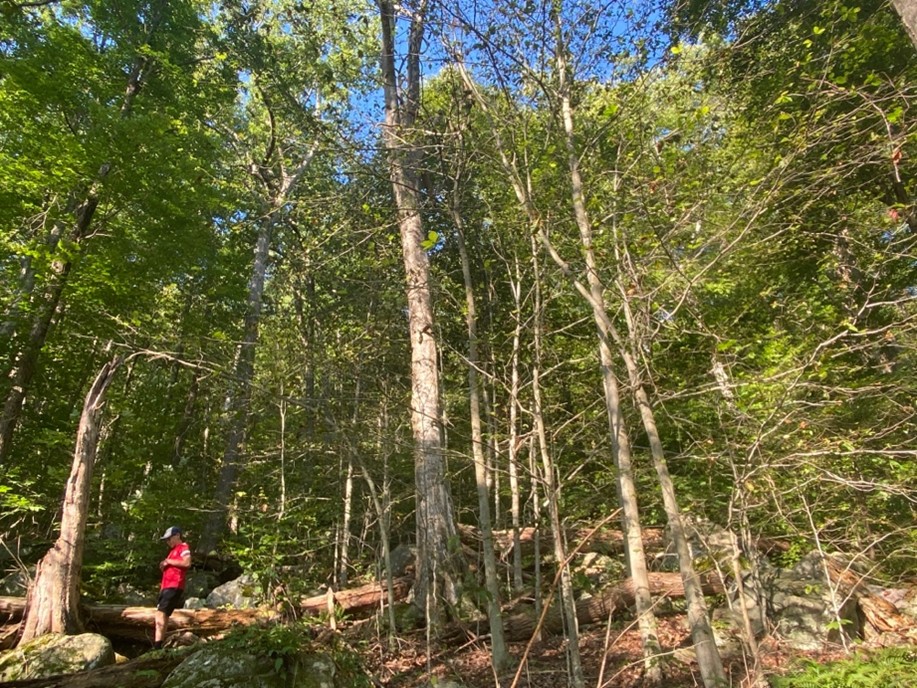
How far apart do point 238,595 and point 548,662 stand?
4761 mm

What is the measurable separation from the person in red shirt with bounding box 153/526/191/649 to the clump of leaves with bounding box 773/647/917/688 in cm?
595

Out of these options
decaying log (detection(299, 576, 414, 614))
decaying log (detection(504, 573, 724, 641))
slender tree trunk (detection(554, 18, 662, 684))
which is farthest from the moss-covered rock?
slender tree trunk (detection(554, 18, 662, 684))

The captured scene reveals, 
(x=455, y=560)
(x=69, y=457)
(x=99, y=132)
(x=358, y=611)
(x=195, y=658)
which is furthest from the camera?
(x=69, y=457)

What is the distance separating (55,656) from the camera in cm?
492

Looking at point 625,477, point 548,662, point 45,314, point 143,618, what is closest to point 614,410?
point 625,477

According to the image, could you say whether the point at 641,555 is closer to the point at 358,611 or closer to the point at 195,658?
the point at 195,658

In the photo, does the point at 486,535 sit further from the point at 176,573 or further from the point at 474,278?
the point at 474,278

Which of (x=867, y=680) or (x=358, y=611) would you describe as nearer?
(x=867, y=680)

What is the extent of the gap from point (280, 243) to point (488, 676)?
43.2ft

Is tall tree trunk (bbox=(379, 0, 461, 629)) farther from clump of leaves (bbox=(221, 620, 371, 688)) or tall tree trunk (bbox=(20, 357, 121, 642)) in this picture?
tall tree trunk (bbox=(20, 357, 121, 642))

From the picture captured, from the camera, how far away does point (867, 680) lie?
12.3ft

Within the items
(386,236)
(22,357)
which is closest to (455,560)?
(386,236)

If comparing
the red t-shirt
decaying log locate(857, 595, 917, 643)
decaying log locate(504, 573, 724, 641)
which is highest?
the red t-shirt

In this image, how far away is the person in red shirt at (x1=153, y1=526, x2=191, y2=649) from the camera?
580 centimetres
